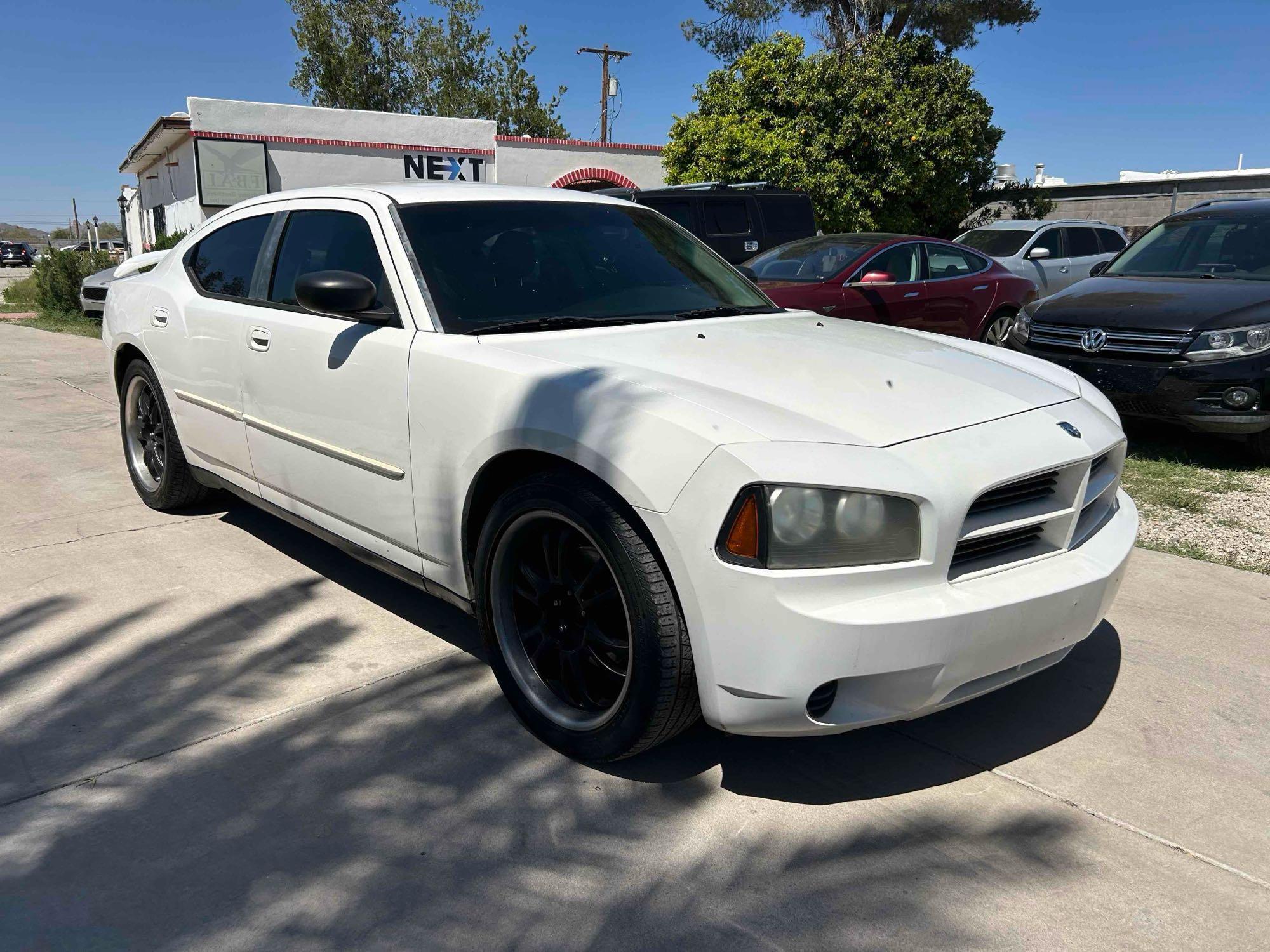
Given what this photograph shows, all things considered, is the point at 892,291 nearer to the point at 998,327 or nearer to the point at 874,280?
the point at 874,280

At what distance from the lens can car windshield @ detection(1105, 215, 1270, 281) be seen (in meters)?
7.01

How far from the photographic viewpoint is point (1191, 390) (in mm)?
6094

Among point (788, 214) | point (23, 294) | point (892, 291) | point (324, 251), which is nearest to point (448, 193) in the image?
point (324, 251)

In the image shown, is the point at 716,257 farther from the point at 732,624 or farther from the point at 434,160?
the point at 434,160

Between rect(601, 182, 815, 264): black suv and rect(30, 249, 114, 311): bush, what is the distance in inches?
401

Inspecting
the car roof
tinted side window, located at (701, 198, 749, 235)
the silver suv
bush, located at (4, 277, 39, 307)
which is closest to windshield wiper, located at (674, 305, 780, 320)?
the car roof

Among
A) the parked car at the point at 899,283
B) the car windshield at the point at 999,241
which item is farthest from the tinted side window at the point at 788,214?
the parked car at the point at 899,283

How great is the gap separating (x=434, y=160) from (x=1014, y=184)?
1304 centimetres

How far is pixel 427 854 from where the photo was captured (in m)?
2.47

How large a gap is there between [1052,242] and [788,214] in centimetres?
365

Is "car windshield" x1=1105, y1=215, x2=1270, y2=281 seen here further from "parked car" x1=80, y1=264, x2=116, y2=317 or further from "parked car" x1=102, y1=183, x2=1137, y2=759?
"parked car" x1=80, y1=264, x2=116, y2=317

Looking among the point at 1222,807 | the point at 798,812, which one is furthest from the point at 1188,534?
the point at 798,812

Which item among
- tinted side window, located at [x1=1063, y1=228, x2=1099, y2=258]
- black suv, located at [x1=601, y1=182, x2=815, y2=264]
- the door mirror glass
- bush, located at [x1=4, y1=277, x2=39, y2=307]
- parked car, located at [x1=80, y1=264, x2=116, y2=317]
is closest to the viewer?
the door mirror glass

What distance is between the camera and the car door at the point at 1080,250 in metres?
13.4
